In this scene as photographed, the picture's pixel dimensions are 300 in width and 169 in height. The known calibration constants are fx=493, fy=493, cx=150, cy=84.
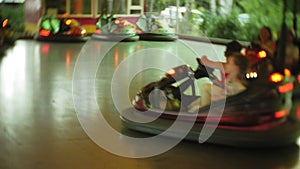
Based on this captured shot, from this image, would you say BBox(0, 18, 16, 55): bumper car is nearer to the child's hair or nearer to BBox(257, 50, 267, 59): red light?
the child's hair

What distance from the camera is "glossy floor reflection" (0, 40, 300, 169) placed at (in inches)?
109

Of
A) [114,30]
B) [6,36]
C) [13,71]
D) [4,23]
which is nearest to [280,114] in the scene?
[13,71]

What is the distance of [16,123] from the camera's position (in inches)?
138

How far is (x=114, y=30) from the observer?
7.83 meters

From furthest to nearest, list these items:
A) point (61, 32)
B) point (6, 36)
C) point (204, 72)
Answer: point (61, 32), point (6, 36), point (204, 72)

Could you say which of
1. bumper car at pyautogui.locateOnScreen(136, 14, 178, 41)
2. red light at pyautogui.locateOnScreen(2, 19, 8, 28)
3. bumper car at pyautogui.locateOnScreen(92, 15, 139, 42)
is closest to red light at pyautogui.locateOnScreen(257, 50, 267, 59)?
bumper car at pyautogui.locateOnScreen(136, 14, 178, 41)

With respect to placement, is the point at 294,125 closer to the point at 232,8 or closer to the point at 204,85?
the point at 204,85

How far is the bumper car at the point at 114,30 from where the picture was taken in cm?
753

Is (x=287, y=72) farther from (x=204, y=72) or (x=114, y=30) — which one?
(x=114, y=30)

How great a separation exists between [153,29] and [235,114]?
15.5 ft

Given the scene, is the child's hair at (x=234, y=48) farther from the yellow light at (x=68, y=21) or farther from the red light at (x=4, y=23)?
the yellow light at (x=68, y=21)

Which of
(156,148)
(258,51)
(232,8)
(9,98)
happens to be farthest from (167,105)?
(232,8)

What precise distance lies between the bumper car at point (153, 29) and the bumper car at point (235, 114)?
11.9ft

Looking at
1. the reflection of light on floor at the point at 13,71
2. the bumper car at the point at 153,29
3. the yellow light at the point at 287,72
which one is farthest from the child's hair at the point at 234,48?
the bumper car at the point at 153,29
